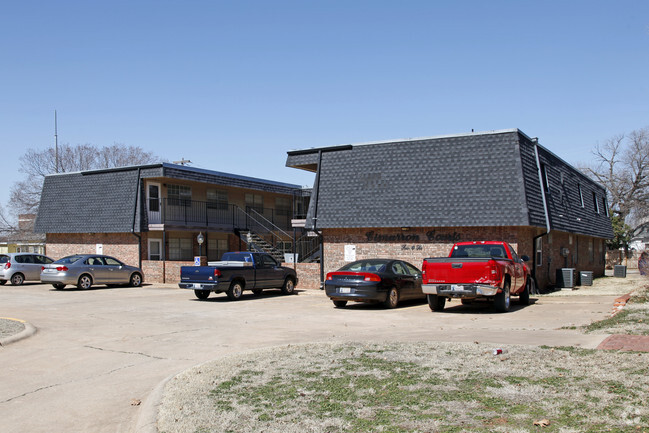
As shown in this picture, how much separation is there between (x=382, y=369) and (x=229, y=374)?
6.68ft

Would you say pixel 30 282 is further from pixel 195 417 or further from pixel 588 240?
pixel 588 240

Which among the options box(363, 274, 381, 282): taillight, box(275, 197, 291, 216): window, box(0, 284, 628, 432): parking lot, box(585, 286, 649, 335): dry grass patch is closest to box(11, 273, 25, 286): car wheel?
box(0, 284, 628, 432): parking lot

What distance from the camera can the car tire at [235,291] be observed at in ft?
65.0

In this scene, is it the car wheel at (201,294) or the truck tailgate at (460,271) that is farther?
the car wheel at (201,294)

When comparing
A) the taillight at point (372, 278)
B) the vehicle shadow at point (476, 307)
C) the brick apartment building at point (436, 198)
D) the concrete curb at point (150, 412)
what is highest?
the brick apartment building at point (436, 198)

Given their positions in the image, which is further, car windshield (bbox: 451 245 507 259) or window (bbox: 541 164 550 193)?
window (bbox: 541 164 550 193)

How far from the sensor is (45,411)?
22.1ft

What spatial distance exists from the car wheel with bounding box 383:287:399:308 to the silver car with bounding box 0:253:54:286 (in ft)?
60.8

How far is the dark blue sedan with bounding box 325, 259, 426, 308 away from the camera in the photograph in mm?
16406

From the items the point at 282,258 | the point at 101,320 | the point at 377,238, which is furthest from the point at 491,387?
the point at 282,258

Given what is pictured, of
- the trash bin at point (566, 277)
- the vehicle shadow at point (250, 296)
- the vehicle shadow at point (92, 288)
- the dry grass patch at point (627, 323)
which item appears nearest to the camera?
the dry grass patch at point (627, 323)

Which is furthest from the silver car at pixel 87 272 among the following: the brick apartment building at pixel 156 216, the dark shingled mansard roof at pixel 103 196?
the dark shingled mansard roof at pixel 103 196

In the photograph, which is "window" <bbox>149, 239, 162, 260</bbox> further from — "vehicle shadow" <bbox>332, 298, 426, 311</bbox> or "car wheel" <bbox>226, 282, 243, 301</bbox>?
"vehicle shadow" <bbox>332, 298, 426, 311</bbox>

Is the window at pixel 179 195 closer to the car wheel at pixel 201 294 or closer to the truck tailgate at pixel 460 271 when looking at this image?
the car wheel at pixel 201 294
